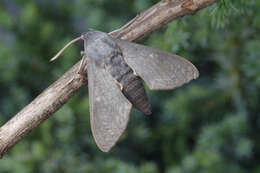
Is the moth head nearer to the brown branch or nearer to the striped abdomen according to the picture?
the striped abdomen

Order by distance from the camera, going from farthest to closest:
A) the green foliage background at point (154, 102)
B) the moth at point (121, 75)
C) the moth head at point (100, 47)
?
1. the green foliage background at point (154, 102)
2. the moth head at point (100, 47)
3. the moth at point (121, 75)

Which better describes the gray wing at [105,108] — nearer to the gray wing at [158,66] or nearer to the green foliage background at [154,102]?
the gray wing at [158,66]

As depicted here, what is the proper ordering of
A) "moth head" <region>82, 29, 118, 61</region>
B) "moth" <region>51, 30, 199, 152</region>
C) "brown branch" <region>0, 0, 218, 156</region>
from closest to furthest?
1. "brown branch" <region>0, 0, 218, 156</region>
2. "moth" <region>51, 30, 199, 152</region>
3. "moth head" <region>82, 29, 118, 61</region>

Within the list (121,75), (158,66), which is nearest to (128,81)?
(121,75)

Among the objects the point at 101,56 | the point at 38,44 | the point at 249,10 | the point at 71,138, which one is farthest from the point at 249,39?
the point at 38,44

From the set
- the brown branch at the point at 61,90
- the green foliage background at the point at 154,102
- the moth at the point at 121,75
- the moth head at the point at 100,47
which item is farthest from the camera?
the green foliage background at the point at 154,102

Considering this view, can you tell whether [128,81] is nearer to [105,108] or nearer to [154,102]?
[105,108]

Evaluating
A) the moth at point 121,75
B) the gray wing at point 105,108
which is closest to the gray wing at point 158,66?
the moth at point 121,75

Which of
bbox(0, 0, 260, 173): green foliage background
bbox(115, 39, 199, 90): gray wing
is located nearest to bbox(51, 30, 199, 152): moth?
bbox(115, 39, 199, 90): gray wing
